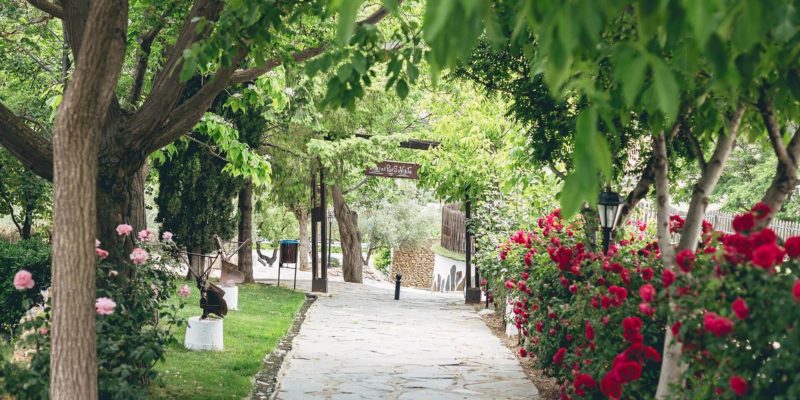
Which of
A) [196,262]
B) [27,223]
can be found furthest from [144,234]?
[196,262]

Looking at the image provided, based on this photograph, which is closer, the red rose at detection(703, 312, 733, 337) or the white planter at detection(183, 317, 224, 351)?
the red rose at detection(703, 312, 733, 337)

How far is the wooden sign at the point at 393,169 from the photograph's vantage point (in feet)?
65.5

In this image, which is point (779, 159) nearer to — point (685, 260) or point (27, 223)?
point (685, 260)

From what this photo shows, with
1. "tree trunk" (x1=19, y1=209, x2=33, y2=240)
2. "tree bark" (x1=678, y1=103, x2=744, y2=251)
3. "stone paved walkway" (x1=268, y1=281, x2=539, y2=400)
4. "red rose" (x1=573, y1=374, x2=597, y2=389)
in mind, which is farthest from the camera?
"tree trunk" (x1=19, y1=209, x2=33, y2=240)

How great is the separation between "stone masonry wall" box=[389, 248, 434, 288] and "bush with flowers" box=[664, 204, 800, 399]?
35319 millimetres

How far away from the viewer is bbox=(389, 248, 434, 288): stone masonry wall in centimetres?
4034

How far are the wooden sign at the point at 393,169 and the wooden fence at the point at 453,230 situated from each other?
5148 mm

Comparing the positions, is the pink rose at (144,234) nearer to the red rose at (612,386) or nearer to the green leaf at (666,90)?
the red rose at (612,386)

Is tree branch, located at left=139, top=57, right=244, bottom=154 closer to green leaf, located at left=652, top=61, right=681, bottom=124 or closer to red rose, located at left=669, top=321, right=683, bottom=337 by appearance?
red rose, located at left=669, top=321, right=683, bottom=337

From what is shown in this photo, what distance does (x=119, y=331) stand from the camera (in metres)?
6.80

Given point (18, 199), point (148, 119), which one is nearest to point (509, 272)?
point (148, 119)

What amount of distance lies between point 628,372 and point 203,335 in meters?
6.74

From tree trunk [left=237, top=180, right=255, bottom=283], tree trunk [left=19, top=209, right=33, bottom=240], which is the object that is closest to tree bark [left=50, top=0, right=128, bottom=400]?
tree trunk [left=19, top=209, right=33, bottom=240]

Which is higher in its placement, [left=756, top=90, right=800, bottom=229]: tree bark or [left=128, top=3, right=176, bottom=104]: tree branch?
[left=128, top=3, right=176, bottom=104]: tree branch
